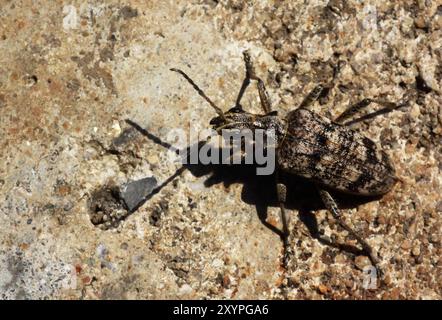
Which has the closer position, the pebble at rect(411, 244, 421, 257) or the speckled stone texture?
the speckled stone texture

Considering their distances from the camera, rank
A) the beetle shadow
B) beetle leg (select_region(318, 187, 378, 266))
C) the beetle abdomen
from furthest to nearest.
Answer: the beetle shadow < beetle leg (select_region(318, 187, 378, 266)) < the beetle abdomen

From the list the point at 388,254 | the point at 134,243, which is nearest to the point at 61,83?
the point at 134,243

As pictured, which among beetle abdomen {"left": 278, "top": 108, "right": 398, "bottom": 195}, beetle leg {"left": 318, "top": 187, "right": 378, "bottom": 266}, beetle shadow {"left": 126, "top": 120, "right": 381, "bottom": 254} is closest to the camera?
beetle abdomen {"left": 278, "top": 108, "right": 398, "bottom": 195}

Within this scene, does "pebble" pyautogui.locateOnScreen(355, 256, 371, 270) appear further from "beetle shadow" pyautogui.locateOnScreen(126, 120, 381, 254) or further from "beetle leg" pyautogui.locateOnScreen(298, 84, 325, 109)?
"beetle leg" pyautogui.locateOnScreen(298, 84, 325, 109)
